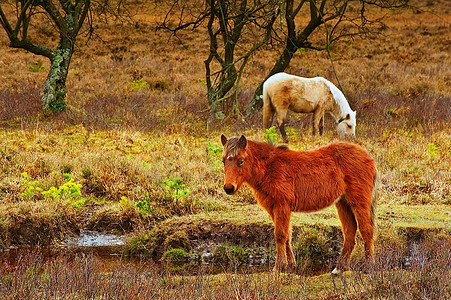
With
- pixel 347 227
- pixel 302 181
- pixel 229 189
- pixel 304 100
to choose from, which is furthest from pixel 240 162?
pixel 304 100

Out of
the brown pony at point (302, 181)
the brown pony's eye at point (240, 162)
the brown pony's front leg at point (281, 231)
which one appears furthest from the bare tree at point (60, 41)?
the brown pony's front leg at point (281, 231)

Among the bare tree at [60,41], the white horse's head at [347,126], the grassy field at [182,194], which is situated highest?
the bare tree at [60,41]

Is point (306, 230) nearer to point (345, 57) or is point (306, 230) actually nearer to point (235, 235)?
point (235, 235)

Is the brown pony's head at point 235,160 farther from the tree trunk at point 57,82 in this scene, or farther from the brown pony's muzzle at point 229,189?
the tree trunk at point 57,82

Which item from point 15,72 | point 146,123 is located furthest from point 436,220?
point 15,72

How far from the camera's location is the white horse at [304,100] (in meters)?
13.8

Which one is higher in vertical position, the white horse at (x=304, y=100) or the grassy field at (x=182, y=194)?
the white horse at (x=304, y=100)

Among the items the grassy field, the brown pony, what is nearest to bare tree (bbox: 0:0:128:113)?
the grassy field

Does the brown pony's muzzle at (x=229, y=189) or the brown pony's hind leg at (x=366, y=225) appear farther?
the brown pony's hind leg at (x=366, y=225)

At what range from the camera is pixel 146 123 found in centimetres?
1434

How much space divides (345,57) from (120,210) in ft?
76.2

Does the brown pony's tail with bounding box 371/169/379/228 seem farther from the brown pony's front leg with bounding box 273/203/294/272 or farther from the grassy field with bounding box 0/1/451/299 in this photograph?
the brown pony's front leg with bounding box 273/203/294/272

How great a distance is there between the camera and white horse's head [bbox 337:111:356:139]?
45.3 ft

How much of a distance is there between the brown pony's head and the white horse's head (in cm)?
860
